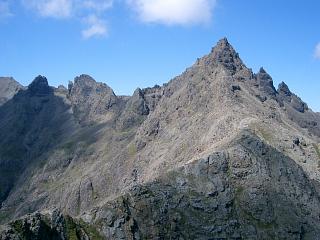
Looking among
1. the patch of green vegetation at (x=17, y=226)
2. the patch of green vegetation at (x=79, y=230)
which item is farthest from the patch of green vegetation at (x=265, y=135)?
the patch of green vegetation at (x=17, y=226)

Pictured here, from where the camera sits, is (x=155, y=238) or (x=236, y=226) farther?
(x=236, y=226)

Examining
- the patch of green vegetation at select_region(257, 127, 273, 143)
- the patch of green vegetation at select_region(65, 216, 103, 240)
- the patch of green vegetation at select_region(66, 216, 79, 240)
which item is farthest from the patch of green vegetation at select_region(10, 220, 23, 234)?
the patch of green vegetation at select_region(257, 127, 273, 143)

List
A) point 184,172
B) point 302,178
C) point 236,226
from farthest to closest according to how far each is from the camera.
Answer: point 302,178 < point 184,172 < point 236,226

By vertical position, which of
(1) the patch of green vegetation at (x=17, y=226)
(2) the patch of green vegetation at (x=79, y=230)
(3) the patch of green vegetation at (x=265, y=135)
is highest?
(3) the patch of green vegetation at (x=265, y=135)

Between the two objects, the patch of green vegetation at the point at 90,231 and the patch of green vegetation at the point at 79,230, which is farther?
the patch of green vegetation at the point at 90,231

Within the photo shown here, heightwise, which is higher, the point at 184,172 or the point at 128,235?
the point at 184,172

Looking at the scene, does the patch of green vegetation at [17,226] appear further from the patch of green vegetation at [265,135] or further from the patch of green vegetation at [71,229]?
the patch of green vegetation at [265,135]

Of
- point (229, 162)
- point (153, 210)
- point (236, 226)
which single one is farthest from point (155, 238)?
point (229, 162)

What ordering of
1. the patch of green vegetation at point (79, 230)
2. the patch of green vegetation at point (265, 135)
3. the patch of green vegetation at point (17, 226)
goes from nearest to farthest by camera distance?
the patch of green vegetation at point (17, 226), the patch of green vegetation at point (79, 230), the patch of green vegetation at point (265, 135)

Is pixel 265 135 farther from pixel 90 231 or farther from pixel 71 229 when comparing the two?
pixel 71 229

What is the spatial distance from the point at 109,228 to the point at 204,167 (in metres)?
45.0

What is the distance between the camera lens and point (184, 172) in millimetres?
168000

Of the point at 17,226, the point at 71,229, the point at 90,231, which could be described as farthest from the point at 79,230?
the point at 17,226

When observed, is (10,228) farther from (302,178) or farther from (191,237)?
(302,178)
